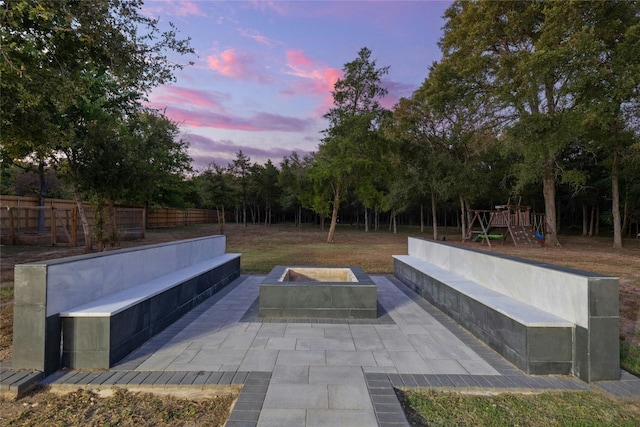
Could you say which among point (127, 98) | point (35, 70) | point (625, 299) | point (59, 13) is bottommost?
point (625, 299)

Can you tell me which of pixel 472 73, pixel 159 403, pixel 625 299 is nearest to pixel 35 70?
pixel 159 403

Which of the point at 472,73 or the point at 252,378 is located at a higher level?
the point at 472,73

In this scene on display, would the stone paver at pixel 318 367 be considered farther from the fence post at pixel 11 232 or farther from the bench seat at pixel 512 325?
the fence post at pixel 11 232

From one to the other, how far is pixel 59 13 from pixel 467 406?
23.6 ft

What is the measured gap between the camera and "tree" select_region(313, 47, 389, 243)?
17797mm

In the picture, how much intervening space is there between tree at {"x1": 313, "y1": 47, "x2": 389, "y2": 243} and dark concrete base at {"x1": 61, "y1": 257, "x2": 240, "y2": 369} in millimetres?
13928

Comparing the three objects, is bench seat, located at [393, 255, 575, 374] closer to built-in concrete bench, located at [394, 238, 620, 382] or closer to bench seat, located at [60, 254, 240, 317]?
built-in concrete bench, located at [394, 238, 620, 382]

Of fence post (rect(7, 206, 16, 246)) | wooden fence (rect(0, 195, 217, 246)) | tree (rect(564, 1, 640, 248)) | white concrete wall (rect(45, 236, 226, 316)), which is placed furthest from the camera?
wooden fence (rect(0, 195, 217, 246))

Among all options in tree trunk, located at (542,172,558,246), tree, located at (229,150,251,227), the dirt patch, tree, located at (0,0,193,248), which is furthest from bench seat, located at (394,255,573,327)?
tree, located at (229,150,251,227)

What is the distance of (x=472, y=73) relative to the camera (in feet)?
60.8

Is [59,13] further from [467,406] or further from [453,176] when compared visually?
[453,176]

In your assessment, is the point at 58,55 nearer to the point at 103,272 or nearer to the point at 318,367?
the point at 103,272

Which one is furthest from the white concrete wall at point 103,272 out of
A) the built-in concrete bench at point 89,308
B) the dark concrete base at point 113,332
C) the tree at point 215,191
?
the tree at point 215,191

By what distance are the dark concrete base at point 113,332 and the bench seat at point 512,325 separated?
400cm
